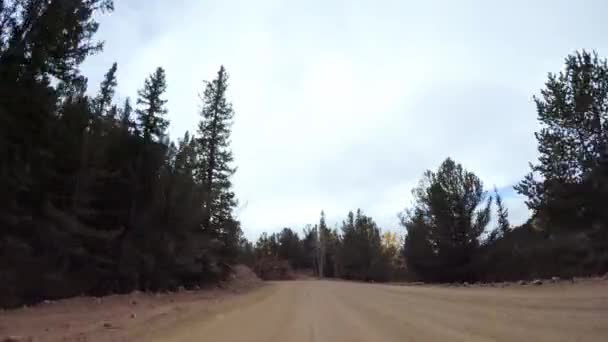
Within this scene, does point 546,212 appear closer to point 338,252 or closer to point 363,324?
point 363,324

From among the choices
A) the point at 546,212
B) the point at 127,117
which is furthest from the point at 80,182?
the point at 546,212

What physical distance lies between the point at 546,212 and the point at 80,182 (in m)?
24.1

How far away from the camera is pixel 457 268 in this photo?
36688 millimetres

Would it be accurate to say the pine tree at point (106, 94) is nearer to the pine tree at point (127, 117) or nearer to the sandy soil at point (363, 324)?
the pine tree at point (127, 117)

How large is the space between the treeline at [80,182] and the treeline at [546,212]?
19.9 metres

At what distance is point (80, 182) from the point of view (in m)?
19.3

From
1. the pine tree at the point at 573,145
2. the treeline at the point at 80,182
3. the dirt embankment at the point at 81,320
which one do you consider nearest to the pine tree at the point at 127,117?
the treeline at the point at 80,182

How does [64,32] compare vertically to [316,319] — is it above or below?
above

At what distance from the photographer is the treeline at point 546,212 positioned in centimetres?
2162

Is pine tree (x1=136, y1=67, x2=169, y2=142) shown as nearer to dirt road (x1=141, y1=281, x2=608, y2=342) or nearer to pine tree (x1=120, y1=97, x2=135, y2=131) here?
pine tree (x1=120, y1=97, x2=135, y2=131)

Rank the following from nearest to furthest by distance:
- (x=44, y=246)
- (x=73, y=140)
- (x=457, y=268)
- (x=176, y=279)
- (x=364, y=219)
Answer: (x=44, y=246) < (x=73, y=140) < (x=176, y=279) < (x=457, y=268) < (x=364, y=219)

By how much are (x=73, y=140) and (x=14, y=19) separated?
589cm

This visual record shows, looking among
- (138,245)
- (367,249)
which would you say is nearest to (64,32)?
(138,245)

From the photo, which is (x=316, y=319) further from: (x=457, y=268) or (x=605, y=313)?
(x=457, y=268)
